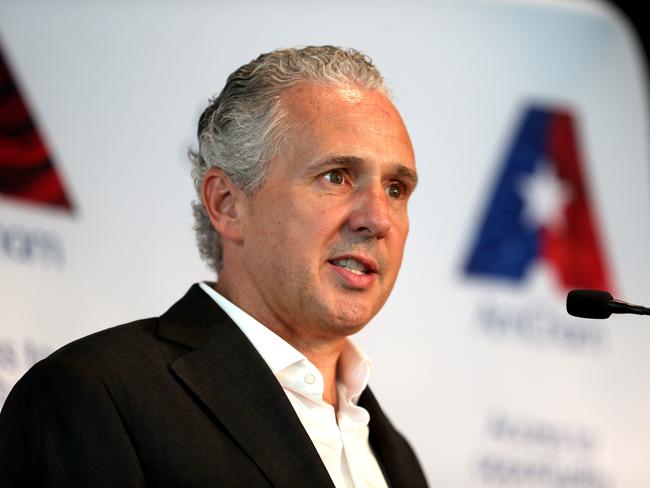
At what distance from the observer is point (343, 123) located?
2229 mm

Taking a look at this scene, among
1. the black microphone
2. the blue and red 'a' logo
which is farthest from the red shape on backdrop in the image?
the black microphone

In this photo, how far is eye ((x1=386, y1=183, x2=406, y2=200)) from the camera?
2.33 meters

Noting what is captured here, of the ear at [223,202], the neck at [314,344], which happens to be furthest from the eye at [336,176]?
the neck at [314,344]

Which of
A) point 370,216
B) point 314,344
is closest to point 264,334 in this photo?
point 314,344

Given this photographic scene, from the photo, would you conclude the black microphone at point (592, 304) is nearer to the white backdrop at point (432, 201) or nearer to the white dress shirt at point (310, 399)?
the white dress shirt at point (310, 399)

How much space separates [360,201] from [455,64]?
7.34 ft

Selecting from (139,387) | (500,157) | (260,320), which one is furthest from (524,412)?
(139,387)

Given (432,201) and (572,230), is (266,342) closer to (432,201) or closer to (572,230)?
(432,201)

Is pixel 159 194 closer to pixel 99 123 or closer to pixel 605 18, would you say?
pixel 99 123

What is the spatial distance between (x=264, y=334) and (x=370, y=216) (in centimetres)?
35

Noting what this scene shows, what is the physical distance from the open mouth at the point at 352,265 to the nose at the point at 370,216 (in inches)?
2.5

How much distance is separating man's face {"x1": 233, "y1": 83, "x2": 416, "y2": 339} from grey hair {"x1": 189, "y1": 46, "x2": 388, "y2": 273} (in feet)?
0.09

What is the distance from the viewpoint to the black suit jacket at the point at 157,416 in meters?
1.81

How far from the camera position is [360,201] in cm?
219
